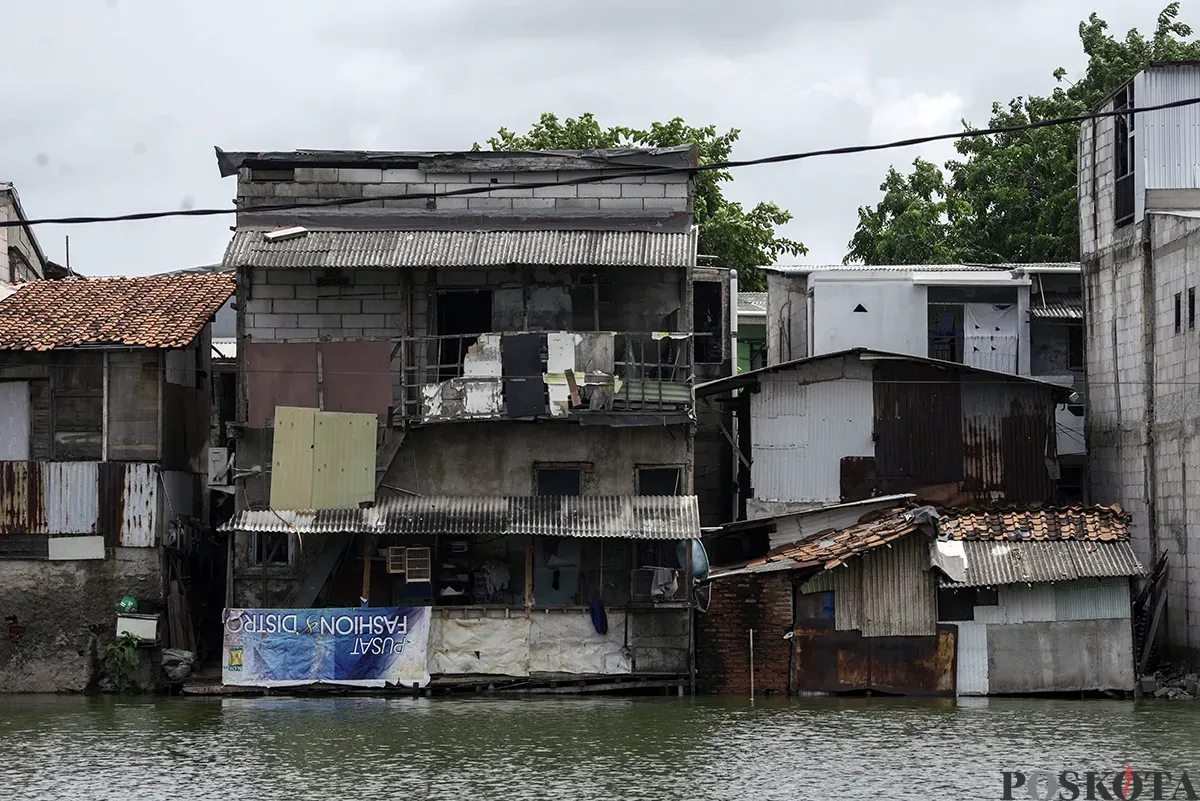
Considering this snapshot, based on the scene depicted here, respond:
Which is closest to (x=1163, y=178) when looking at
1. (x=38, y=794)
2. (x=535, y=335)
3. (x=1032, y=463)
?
(x=1032, y=463)

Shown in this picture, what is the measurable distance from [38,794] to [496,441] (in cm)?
1193

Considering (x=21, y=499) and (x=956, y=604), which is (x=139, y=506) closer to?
(x=21, y=499)

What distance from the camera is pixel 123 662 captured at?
90.9 feet

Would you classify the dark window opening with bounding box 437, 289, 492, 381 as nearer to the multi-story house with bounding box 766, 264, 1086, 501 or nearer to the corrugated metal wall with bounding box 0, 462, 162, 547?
the corrugated metal wall with bounding box 0, 462, 162, 547

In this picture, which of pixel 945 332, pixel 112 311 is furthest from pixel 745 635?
pixel 112 311

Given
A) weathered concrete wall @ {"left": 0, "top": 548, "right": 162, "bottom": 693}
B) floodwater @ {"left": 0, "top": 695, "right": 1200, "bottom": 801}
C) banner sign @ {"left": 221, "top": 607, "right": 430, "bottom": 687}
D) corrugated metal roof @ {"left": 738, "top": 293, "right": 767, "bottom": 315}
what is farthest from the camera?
corrugated metal roof @ {"left": 738, "top": 293, "right": 767, "bottom": 315}

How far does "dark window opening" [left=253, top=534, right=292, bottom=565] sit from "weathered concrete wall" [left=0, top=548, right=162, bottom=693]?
165 cm

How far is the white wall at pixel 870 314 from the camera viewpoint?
3325cm

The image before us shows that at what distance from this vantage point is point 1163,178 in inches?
1144

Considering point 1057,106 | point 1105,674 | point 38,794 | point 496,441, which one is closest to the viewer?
point 38,794

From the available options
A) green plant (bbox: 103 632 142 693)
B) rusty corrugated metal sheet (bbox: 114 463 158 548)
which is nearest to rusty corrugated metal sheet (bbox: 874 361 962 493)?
rusty corrugated metal sheet (bbox: 114 463 158 548)

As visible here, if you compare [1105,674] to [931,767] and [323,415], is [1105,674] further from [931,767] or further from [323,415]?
[323,415]

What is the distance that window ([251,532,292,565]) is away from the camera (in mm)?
28844

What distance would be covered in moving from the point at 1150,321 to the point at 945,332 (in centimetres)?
540
